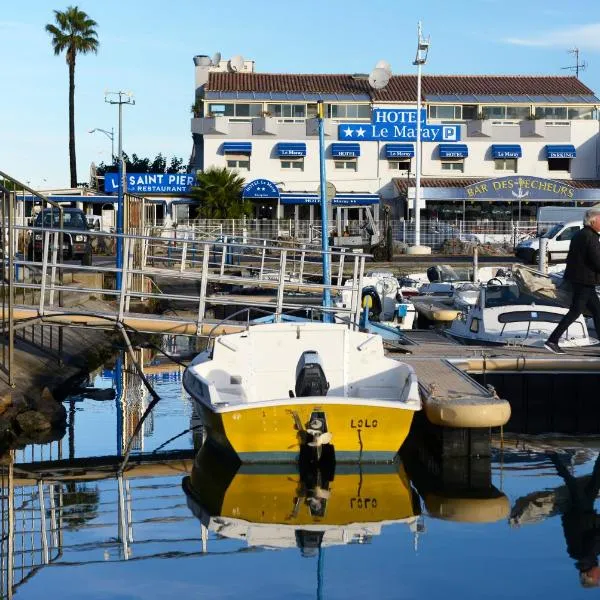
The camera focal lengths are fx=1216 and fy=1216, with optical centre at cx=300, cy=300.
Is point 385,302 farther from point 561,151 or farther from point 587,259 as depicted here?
point 561,151

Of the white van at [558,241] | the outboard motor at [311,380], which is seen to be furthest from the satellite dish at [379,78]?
the outboard motor at [311,380]

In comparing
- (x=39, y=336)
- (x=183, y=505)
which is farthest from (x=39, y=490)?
(x=39, y=336)

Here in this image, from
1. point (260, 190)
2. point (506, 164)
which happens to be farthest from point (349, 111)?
point (506, 164)

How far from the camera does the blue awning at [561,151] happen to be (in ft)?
240

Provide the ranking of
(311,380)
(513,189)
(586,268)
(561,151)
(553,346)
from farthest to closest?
(561,151) < (513,189) < (553,346) < (586,268) < (311,380)

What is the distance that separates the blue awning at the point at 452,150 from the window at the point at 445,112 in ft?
7.67

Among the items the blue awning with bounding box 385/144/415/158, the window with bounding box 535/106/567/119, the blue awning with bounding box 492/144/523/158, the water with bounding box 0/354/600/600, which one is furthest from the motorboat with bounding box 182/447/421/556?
the window with bounding box 535/106/567/119

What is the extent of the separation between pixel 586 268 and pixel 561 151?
5830 cm

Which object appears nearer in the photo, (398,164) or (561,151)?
(398,164)

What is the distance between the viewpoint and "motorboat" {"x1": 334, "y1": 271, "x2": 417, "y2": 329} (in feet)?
84.7

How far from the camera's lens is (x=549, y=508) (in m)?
12.3

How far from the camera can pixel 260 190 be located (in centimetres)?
6738

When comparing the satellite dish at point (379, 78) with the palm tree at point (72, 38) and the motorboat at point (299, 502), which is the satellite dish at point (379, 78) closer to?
the palm tree at point (72, 38)

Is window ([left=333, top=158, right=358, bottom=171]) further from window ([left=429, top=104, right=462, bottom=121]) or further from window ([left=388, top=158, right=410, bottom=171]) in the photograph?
window ([left=429, top=104, right=462, bottom=121])
